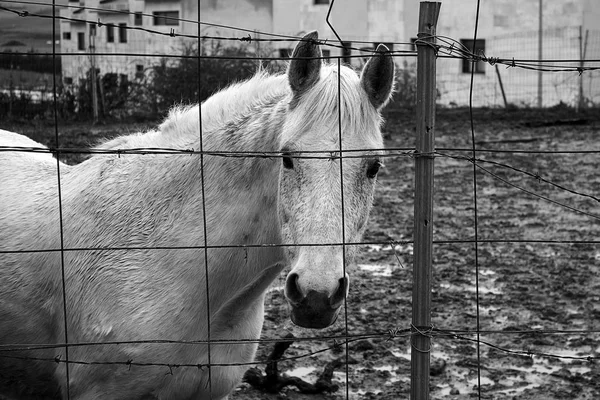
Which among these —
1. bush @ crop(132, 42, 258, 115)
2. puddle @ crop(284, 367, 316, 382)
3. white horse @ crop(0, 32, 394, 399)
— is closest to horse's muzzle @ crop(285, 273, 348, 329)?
white horse @ crop(0, 32, 394, 399)

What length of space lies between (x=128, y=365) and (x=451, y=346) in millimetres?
2827

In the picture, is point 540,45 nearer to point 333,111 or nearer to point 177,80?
point 177,80

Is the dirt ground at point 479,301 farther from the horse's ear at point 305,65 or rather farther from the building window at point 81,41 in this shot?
the building window at point 81,41

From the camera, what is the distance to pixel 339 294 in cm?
267

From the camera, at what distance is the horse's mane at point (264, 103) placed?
2.96 meters

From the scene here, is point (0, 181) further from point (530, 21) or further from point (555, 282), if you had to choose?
point (530, 21)

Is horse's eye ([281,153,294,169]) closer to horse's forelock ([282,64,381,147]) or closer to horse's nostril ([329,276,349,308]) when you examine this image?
horse's forelock ([282,64,381,147])

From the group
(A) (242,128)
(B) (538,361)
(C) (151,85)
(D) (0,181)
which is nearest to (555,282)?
(B) (538,361)

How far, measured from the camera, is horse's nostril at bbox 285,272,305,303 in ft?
8.70

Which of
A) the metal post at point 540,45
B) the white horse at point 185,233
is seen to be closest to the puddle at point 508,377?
the white horse at point 185,233

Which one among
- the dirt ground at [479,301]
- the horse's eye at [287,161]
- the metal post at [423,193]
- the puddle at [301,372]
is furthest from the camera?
the puddle at [301,372]

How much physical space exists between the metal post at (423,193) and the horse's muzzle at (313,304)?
0.85 ft

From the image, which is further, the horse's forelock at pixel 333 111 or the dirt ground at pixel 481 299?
the dirt ground at pixel 481 299

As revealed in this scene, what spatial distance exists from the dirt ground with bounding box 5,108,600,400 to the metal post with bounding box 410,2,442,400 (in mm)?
94
